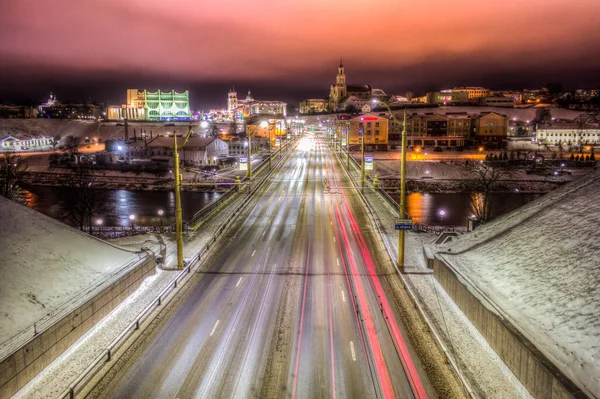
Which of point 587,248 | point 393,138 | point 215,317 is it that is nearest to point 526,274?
point 587,248

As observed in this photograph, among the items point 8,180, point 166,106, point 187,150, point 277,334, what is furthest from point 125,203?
point 166,106

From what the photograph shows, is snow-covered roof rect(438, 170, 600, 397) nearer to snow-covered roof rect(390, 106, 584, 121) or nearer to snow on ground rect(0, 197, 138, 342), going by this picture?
snow on ground rect(0, 197, 138, 342)

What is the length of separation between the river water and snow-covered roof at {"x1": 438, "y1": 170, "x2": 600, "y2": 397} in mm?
25812

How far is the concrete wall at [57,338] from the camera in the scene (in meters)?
10.3

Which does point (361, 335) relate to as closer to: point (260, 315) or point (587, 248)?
point (260, 315)

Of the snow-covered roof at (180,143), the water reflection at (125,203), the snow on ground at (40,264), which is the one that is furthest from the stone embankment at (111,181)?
the snow on ground at (40,264)

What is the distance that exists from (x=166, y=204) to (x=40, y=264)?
43.2m

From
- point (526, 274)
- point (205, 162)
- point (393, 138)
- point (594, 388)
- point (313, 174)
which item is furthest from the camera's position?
point (393, 138)

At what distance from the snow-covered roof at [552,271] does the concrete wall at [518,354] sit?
267 millimetres

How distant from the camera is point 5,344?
35.0 feet

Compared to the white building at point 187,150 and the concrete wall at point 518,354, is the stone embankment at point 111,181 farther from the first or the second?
the concrete wall at point 518,354

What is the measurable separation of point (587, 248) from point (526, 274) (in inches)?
76.7

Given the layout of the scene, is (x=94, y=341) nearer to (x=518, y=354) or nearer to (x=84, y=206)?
(x=518, y=354)

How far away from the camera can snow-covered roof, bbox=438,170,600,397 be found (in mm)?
9922
